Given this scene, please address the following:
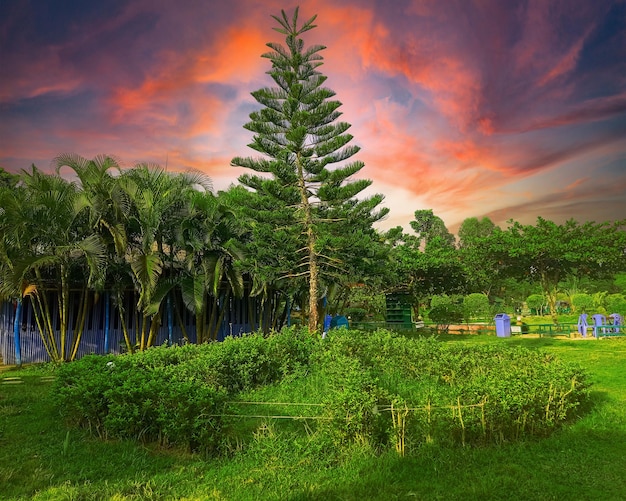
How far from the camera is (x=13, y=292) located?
9.28 meters

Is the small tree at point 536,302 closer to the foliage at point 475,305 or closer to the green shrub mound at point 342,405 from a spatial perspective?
the foliage at point 475,305

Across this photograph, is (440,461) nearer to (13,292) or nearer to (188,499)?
(188,499)

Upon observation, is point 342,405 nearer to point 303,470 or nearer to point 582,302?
point 303,470

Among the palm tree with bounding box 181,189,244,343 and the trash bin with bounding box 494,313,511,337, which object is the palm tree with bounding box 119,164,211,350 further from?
the trash bin with bounding box 494,313,511,337

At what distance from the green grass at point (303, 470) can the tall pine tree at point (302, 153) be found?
22.5ft

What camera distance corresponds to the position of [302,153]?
37.6 feet

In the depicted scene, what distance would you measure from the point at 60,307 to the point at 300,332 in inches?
227

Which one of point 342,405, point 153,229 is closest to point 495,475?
point 342,405

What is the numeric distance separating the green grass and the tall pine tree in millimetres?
6859

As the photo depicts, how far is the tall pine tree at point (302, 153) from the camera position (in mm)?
11078

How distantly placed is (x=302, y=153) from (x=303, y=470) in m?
8.91

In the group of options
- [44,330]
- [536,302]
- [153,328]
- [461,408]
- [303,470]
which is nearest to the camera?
[303,470]

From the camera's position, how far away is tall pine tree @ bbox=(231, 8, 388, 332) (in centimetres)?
1108

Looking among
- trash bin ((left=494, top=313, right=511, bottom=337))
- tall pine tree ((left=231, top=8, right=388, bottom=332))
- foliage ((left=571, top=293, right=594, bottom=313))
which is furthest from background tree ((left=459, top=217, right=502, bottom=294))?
tall pine tree ((left=231, top=8, right=388, bottom=332))
